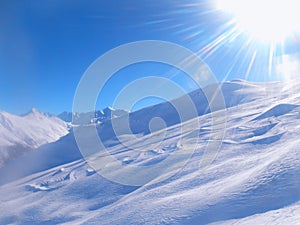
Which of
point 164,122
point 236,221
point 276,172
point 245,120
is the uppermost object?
point 164,122

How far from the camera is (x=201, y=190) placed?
19.3m

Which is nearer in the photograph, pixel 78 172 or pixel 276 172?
pixel 276 172

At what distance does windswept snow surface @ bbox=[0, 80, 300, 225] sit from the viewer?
1509 centimetres

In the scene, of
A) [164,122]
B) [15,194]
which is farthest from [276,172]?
[164,122]

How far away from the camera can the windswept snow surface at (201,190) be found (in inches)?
594

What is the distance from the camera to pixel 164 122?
237ft

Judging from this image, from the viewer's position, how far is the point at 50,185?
126 feet

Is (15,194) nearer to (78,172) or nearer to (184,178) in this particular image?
(78,172)

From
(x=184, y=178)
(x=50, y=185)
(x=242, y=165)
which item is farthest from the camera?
(x=50, y=185)

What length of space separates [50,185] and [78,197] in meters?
9.55

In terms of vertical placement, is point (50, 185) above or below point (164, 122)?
below

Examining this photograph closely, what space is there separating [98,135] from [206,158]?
2042 inches

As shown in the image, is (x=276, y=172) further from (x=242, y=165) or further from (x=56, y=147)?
(x=56, y=147)

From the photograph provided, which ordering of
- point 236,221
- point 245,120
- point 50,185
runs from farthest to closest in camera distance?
point 245,120 → point 50,185 → point 236,221
